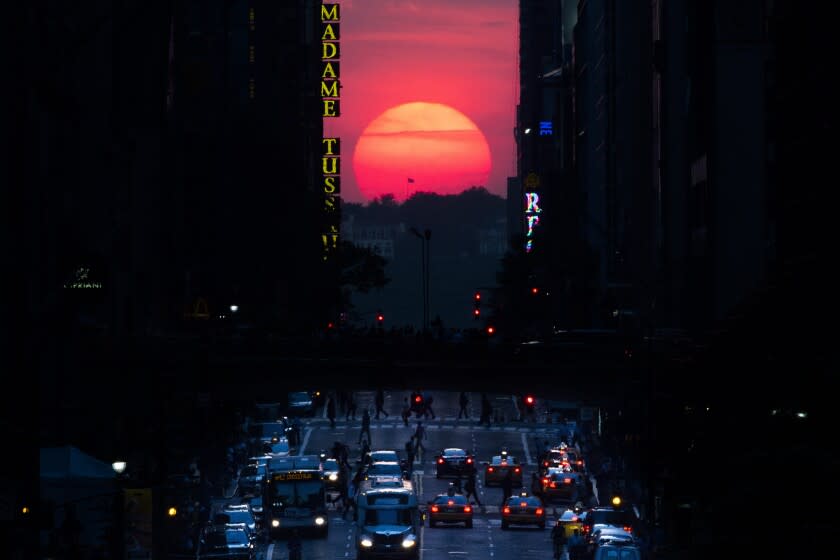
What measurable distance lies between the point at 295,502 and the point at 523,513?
862cm

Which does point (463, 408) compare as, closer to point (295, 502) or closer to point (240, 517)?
point (295, 502)

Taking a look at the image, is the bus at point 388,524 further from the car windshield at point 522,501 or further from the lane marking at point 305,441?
the lane marking at point 305,441

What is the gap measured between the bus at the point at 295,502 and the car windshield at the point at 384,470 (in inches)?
314

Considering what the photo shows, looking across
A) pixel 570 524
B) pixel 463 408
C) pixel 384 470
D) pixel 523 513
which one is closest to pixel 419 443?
pixel 384 470

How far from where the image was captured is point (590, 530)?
61594 millimetres

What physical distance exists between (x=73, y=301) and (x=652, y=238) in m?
101

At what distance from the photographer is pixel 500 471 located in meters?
92.8

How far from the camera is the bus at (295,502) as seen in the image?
7306 centimetres

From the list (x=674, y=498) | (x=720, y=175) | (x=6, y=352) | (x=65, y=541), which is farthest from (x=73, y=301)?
(x=720, y=175)

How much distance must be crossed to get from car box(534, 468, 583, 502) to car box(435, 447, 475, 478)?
7770 mm

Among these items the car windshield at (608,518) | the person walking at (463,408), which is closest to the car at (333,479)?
the car windshield at (608,518)

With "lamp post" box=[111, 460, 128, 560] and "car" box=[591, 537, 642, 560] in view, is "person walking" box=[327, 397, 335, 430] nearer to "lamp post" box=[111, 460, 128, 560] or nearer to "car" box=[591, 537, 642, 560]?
"car" box=[591, 537, 642, 560]

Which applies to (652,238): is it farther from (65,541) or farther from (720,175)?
(65,541)

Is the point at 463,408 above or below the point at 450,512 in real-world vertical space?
above
